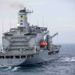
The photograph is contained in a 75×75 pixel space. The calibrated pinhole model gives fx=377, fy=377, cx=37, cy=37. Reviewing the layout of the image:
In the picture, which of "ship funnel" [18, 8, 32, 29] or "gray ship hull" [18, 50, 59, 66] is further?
"ship funnel" [18, 8, 32, 29]

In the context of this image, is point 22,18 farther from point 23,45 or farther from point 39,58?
point 39,58

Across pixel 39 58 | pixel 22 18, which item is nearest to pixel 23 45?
pixel 39 58

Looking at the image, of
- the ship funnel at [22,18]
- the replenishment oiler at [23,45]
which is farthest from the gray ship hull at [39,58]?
the ship funnel at [22,18]

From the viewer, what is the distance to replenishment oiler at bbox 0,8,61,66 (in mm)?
90438

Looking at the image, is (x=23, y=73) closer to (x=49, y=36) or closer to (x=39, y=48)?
(x=39, y=48)

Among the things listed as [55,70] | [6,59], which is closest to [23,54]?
[6,59]

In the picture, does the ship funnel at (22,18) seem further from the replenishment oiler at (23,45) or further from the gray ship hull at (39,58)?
the gray ship hull at (39,58)

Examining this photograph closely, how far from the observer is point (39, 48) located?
101 meters

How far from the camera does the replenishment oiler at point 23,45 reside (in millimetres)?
90438

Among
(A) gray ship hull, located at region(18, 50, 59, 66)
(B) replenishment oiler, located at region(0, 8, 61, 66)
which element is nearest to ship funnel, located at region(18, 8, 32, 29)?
(B) replenishment oiler, located at region(0, 8, 61, 66)

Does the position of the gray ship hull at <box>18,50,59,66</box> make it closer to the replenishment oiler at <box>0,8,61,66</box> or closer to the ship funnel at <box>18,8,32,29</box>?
the replenishment oiler at <box>0,8,61,66</box>

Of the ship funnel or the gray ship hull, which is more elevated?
the ship funnel

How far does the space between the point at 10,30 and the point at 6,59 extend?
11.6 metres

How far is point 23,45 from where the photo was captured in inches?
3775
